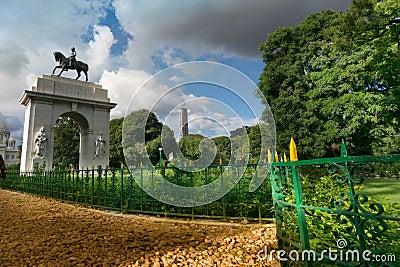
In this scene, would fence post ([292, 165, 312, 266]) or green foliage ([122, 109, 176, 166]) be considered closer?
fence post ([292, 165, 312, 266])

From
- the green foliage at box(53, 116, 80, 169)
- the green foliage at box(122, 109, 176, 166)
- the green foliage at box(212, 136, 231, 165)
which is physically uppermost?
the green foliage at box(53, 116, 80, 169)

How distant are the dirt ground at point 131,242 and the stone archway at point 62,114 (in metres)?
15.0

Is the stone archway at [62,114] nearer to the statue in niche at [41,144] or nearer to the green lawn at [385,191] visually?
the statue in niche at [41,144]

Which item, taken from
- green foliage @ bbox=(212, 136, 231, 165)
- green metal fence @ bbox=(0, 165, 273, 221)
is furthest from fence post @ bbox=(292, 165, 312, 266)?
green metal fence @ bbox=(0, 165, 273, 221)

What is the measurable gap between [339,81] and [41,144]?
798 inches

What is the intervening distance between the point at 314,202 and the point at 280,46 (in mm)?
18792

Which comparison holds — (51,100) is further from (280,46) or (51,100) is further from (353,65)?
(353,65)

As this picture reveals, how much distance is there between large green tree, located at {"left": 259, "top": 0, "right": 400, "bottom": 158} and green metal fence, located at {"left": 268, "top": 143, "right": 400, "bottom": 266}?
476 inches

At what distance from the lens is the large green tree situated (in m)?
12.1

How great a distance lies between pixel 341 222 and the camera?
1501mm

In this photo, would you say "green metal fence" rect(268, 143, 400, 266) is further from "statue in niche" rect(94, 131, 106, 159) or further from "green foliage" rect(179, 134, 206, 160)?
"statue in niche" rect(94, 131, 106, 159)

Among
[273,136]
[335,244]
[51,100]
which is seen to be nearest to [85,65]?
[51,100]

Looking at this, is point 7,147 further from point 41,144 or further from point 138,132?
point 138,132

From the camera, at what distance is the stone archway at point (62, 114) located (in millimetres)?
17297
